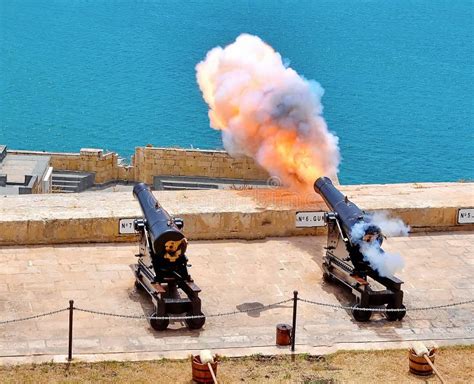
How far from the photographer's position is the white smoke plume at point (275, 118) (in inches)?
803

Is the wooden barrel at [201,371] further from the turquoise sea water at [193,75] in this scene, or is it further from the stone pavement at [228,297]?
the turquoise sea water at [193,75]

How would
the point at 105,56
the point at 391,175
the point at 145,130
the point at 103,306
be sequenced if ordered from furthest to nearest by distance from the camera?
the point at 105,56 < the point at 145,130 < the point at 391,175 < the point at 103,306

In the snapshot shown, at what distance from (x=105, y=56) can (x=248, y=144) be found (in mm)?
81546

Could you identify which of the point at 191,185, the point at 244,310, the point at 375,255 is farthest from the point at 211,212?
the point at 191,185

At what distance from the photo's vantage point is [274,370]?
546 inches

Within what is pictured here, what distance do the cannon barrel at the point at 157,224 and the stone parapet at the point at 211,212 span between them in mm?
1999

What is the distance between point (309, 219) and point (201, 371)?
6.69 meters

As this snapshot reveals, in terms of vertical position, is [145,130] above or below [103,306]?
above

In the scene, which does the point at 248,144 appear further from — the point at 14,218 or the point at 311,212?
the point at 14,218

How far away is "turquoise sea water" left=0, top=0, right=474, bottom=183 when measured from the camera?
69750mm

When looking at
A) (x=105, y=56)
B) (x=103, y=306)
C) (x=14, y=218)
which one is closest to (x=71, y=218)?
(x=14, y=218)

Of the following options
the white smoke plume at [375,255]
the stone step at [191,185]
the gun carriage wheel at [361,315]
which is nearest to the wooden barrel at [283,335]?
the gun carriage wheel at [361,315]

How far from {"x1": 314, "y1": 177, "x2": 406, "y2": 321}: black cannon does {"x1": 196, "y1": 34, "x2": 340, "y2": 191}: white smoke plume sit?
8.52ft

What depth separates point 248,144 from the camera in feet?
69.2
